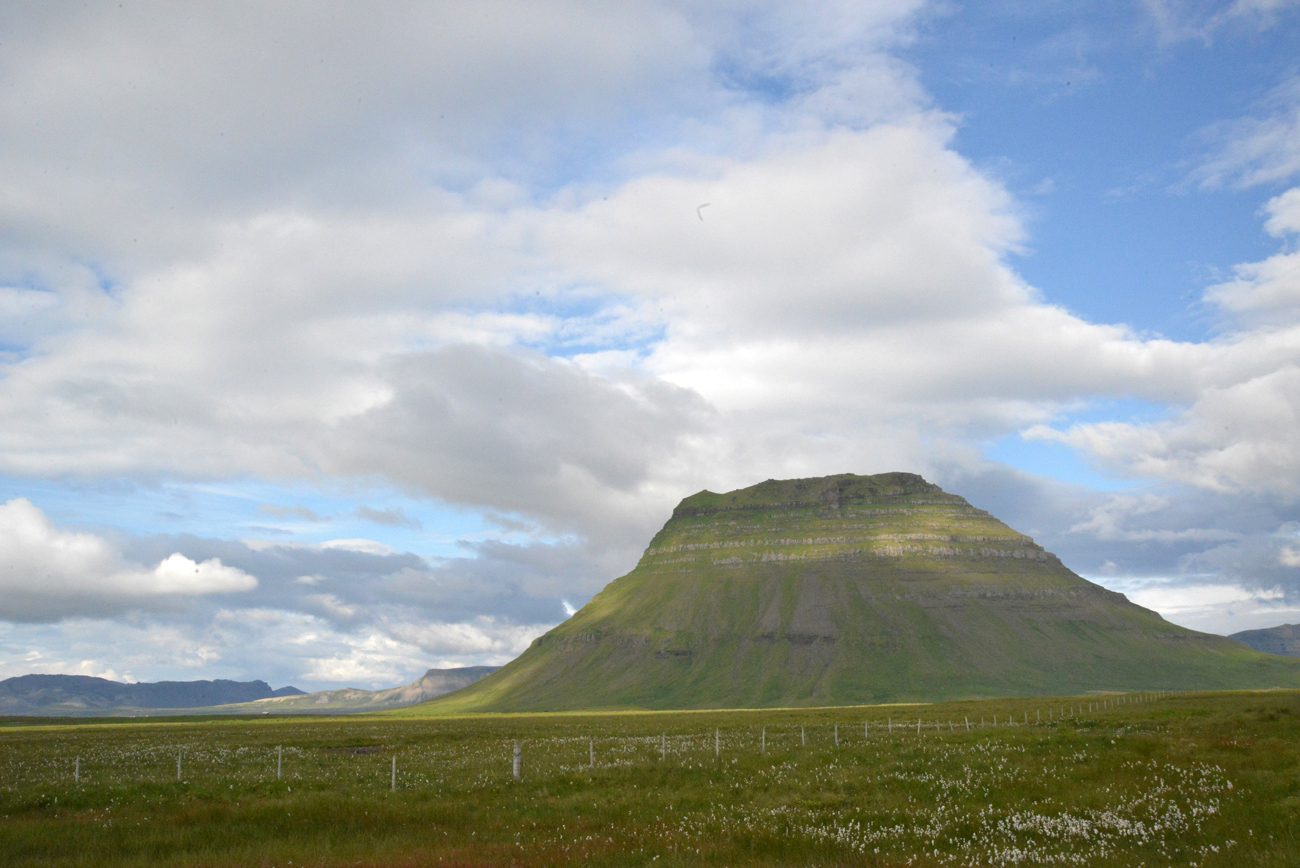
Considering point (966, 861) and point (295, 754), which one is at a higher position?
point (966, 861)

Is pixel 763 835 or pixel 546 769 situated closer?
pixel 763 835

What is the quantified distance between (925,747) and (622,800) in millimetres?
19410

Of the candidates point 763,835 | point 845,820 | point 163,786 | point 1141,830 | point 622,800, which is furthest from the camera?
point 163,786

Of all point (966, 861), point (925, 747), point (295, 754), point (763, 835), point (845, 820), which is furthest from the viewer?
point (295, 754)

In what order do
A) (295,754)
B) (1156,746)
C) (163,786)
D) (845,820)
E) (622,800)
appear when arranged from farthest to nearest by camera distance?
1. (295,754)
2. (1156,746)
3. (163,786)
4. (622,800)
5. (845,820)

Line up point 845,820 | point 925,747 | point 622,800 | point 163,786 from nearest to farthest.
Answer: point 845,820
point 622,800
point 163,786
point 925,747

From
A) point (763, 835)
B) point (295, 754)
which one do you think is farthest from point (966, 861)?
point (295, 754)

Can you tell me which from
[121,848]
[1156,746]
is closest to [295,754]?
[121,848]

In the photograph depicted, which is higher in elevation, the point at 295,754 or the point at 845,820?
the point at 845,820

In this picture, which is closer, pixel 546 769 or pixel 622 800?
pixel 622 800

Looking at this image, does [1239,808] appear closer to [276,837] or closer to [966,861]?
[966,861]

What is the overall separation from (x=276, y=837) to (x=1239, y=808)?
23.9m

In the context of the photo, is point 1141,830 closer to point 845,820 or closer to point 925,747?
point 845,820

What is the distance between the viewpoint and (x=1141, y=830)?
1856 centimetres
